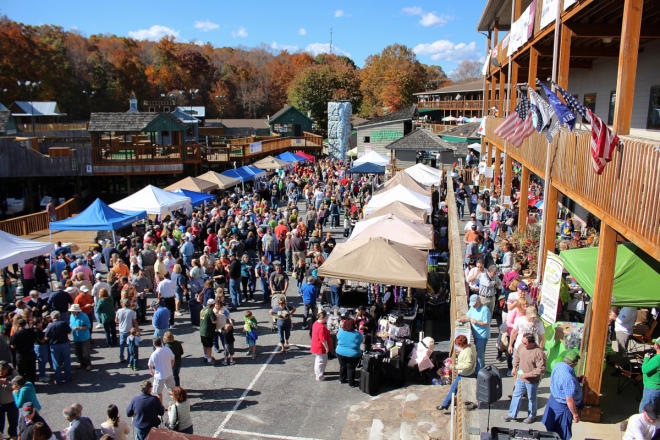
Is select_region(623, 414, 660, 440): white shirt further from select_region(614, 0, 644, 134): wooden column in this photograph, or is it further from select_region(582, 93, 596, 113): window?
select_region(582, 93, 596, 113): window

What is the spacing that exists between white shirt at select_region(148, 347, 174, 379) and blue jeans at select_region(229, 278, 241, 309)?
439cm

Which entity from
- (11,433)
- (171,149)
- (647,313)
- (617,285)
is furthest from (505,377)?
(171,149)

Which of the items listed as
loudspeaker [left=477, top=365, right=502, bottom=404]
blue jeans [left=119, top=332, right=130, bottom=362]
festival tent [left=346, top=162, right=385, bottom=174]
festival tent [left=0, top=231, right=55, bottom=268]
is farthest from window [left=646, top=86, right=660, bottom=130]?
festival tent [left=0, top=231, right=55, bottom=268]

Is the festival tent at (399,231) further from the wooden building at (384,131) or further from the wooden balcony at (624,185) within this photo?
the wooden building at (384,131)

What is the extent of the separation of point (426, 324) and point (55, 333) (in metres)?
7.22

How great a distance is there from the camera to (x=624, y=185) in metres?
6.76

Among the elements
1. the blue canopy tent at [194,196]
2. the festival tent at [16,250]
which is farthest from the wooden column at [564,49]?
the blue canopy tent at [194,196]

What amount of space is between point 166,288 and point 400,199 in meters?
8.67

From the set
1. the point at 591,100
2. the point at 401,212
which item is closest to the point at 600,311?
the point at 401,212

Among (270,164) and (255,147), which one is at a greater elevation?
(255,147)

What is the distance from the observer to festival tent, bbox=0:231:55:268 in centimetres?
1126

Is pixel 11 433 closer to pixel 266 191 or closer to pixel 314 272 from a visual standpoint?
pixel 314 272

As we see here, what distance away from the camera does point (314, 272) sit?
41.2 ft

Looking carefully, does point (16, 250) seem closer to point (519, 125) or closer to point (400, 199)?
point (400, 199)
